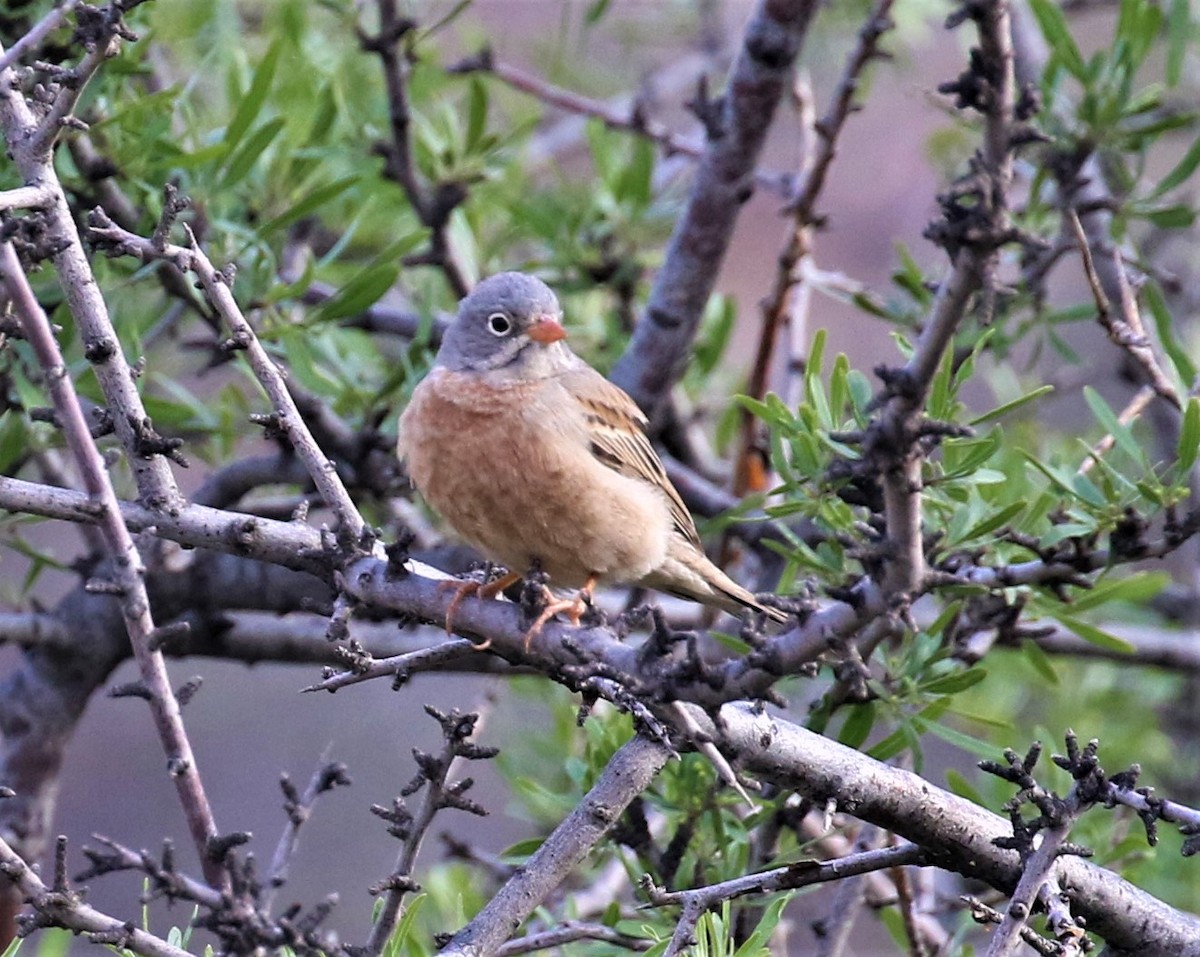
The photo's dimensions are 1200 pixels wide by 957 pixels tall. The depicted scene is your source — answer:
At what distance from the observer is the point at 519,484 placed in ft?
14.3

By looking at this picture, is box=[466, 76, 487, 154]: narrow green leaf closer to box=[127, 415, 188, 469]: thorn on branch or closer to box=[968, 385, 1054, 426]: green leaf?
box=[127, 415, 188, 469]: thorn on branch

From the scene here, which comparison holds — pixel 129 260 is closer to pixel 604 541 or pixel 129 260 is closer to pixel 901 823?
pixel 604 541

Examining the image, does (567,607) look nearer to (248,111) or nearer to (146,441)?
(146,441)

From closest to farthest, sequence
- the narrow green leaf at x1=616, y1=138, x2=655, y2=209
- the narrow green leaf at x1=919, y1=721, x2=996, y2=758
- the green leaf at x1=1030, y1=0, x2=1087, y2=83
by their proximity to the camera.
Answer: the narrow green leaf at x1=919, y1=721, x2=996, y2=758 < the green leaf at x1=1030, y1=0, x2=1087, y2=83 < the narrow green leaf at x1=616, y1=138, x2=655, y2=209

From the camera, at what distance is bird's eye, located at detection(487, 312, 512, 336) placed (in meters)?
4.85

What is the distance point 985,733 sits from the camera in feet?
21.6

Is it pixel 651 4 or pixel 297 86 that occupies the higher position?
pixel 651 4

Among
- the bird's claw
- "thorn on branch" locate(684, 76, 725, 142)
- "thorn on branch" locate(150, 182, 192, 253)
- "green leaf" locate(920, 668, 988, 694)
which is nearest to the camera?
"thorn on branch" locate(150, 182, 192, 253)

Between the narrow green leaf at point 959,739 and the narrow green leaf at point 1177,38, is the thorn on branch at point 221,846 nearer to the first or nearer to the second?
the narrow green leaf at point 959,739

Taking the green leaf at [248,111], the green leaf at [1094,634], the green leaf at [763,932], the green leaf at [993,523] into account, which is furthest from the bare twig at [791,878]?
the green leaf at [248,111]

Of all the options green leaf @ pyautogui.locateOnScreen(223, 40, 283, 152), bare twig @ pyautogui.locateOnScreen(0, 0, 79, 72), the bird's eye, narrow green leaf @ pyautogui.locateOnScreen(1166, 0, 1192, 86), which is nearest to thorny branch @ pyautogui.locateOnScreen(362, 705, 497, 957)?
bare twig @ pyautogui.locateOnScreen(0, 0, 79, 72)

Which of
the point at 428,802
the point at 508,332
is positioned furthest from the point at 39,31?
the point at 508,332

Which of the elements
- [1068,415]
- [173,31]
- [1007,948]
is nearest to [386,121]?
[173,31]

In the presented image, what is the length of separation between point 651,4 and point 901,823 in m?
6.79
